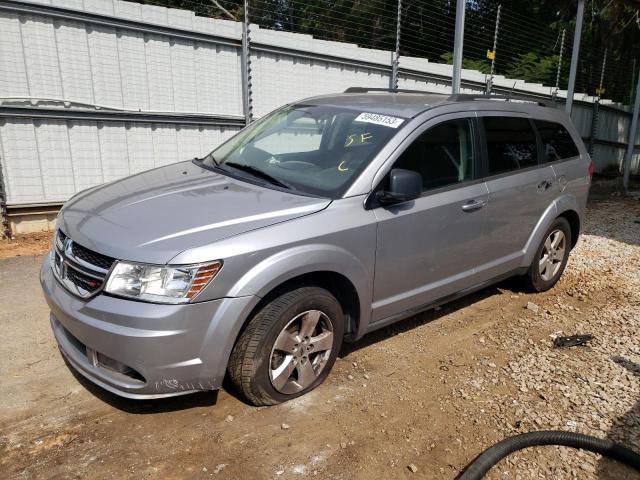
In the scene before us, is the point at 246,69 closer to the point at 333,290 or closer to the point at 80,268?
the point at 333,290

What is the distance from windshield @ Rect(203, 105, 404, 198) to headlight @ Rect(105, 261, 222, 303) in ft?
3.10

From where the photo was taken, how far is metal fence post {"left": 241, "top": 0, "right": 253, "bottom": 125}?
23.2ft

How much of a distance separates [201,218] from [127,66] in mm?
4421

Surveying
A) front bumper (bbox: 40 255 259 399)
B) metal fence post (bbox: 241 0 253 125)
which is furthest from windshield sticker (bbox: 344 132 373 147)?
metal fence post (bbox: 241 0 253 125)

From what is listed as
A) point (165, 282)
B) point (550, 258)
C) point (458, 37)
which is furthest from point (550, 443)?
point (458, 37)

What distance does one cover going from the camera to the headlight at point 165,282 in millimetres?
2564

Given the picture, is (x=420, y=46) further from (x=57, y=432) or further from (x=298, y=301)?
(x=57, y=432)

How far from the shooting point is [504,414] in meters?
3.12

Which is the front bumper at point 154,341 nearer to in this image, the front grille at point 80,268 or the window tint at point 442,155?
the front grille at point 80,268

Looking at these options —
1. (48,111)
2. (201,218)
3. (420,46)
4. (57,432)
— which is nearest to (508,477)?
(201,218)

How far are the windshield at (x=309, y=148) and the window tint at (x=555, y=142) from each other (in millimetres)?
1949

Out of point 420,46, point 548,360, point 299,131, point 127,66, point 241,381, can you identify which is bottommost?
point 548,360

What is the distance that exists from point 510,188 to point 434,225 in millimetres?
1049

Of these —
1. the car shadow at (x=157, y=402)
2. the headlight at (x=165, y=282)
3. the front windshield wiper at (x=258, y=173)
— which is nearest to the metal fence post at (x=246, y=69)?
the front windshield wiper at (x=258, y=173)
